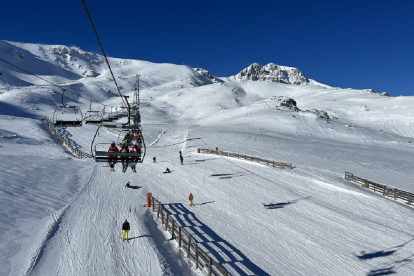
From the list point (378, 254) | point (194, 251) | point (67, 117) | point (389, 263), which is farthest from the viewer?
point (67, 117)

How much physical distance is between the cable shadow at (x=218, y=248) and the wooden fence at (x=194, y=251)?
0.53 metres

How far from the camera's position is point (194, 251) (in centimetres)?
1252

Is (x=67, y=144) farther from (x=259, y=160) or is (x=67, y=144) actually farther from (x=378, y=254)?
(x=378, y=254)

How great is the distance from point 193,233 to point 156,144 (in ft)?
114

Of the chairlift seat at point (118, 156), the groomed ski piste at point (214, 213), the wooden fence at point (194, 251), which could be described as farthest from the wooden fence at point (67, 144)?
the chairlift seat at point (118, 156)

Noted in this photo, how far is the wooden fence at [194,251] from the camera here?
34.1 feet

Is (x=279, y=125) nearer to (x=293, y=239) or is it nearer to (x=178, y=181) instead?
(x=178, y=181)

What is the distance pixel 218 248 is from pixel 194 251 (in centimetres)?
166

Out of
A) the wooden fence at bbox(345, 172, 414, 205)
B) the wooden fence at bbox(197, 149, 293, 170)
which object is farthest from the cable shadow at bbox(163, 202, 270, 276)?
the wooden fence at bbox(345, 172, 414, 205)

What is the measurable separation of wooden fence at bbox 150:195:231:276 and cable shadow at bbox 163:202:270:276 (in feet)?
1.73

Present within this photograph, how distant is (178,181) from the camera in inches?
1002

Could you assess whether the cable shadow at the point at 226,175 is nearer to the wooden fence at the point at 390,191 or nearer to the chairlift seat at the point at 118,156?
the wooden fence at the point at 390,191

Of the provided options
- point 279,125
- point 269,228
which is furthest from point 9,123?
point 279,125

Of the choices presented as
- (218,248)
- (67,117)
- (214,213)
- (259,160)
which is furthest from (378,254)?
(67,117)
